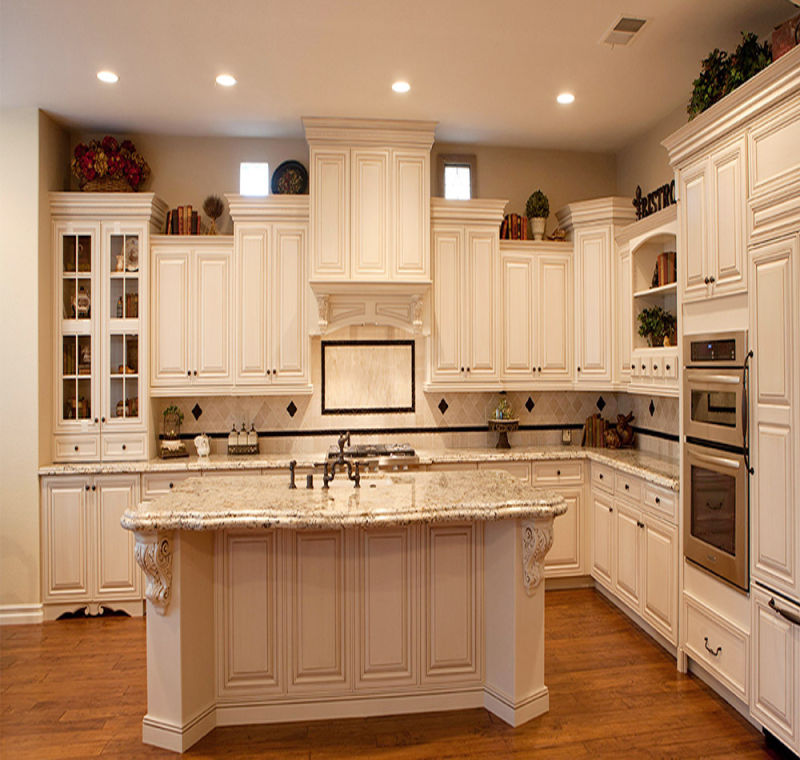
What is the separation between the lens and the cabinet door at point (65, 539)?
412 cm

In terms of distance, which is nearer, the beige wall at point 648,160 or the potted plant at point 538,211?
the beige wall at point 648,160

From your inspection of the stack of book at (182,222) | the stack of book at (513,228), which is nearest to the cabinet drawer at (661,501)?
the stack of book at (513,228)

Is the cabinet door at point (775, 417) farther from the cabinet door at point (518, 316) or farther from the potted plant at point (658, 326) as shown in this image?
the cabinet door at point (518, 316)

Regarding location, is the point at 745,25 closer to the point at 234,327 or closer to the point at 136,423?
the point at 234,327

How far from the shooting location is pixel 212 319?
14.6ft

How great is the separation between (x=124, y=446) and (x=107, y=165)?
6.57 feet

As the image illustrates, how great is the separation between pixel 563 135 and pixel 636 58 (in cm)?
123

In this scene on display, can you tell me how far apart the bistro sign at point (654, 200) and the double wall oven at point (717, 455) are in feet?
4.46

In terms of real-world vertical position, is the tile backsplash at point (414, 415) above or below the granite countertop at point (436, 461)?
above

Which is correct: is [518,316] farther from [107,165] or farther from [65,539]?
[65,539]

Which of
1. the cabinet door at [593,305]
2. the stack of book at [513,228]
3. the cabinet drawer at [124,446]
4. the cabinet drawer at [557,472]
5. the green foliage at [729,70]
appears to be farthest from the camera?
the stack of book at [513,228]

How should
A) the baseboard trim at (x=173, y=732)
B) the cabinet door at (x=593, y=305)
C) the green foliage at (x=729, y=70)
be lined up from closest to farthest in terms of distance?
1. the baseboard trim at (x=173, y=732)
2. the green foliage at (x=729, y=70)
3. the cabinet door at (x=593, y=305)

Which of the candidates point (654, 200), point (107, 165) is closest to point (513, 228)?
point (654, 200)

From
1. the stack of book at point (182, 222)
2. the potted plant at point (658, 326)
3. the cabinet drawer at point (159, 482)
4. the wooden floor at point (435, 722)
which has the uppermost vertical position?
the stack of book at point (182, 222)
